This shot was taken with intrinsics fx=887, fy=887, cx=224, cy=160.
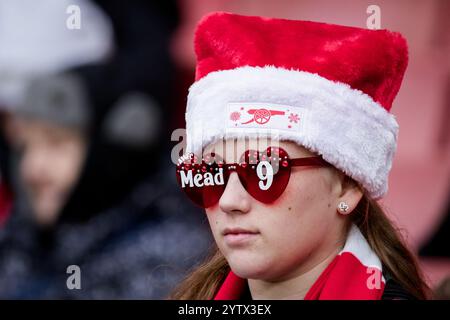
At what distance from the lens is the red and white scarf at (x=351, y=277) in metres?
2.65

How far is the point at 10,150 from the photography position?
18.4 feet

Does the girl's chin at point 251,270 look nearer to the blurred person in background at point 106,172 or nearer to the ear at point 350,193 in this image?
the ear at point 350,193

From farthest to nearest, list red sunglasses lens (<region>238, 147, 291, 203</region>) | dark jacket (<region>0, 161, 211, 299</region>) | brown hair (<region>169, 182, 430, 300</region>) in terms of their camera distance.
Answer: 1. dark jacket (<region>0, 161, 211, 299</region>)
2. brown hair (<region>169, 182, 430, 300</region>)
3. red sunglasses lens (<region>238, 147, 291, 203</region>)

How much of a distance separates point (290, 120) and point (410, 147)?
2739 mm

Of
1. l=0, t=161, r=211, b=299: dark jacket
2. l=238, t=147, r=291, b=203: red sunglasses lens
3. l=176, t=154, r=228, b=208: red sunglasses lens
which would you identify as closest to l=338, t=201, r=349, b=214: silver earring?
l=238, t=147, r=291, b=203: red sunglasses lens

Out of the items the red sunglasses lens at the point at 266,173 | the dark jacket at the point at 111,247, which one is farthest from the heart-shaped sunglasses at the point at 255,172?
the dark jacket at the point at 111,247

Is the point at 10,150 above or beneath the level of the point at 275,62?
beneath

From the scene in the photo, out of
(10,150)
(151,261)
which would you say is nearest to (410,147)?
(151,261)

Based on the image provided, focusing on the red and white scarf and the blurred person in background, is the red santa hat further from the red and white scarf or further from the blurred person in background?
the blurred person in background

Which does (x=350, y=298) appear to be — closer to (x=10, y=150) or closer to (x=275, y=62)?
(x=275, y=62)

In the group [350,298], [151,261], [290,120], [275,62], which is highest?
[275,62]

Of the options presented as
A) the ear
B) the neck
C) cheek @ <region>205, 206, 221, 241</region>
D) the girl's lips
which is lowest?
the neck

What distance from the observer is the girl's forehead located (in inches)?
102

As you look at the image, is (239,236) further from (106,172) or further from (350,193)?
(106,172)
